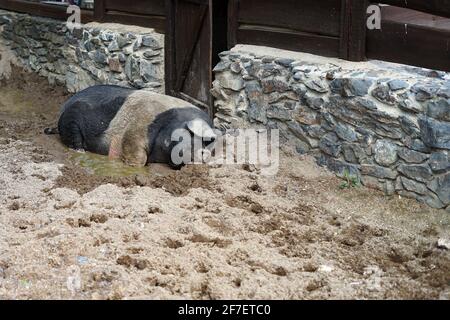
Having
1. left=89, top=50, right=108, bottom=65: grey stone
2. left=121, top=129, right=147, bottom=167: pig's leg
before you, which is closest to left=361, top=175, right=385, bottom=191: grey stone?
left=121, top=129, right=147, bottom=167: pig's leg

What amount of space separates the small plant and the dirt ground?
0.07m

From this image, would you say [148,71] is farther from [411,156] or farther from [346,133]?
[411,156]

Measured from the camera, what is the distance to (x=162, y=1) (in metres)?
8.56

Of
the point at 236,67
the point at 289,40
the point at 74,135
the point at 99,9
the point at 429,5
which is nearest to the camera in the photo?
the point at 429,5

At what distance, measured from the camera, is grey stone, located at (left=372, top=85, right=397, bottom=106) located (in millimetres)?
5605

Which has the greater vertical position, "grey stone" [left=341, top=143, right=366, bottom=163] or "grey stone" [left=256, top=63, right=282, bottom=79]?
"grey stone" [left=256, top=63, right=282, bottom=79]

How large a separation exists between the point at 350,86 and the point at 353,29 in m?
0.59

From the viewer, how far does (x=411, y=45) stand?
571 cm

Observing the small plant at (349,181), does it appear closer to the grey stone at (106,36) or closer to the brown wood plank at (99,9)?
the grey stone at (106,36)

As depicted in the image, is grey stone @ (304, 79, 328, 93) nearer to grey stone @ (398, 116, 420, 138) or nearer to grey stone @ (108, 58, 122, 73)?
grey stone @ (398, 116, 420, 138)

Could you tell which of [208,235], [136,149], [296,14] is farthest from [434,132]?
[136,149]

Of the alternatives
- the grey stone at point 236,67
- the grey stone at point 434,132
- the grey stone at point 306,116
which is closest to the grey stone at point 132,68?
the grey stone at point 236,67

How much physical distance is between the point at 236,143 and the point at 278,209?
5.23ft

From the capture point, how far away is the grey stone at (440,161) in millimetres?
5302
